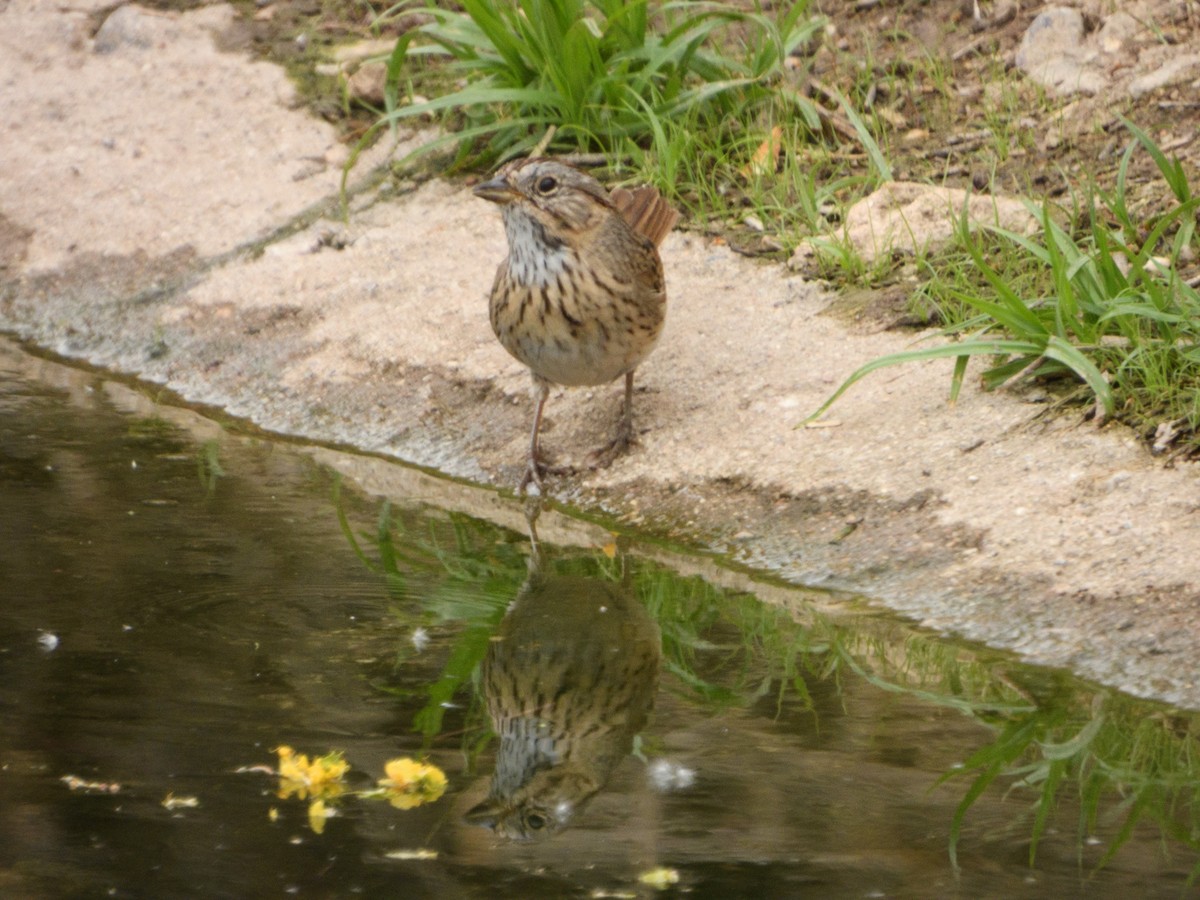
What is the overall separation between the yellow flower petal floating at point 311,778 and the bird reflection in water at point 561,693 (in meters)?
0.30

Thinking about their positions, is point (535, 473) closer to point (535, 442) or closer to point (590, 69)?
point (535, 442)

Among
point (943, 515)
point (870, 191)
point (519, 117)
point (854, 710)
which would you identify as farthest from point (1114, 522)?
point (519, 117)

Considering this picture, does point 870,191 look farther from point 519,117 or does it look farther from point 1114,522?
point 1114,522

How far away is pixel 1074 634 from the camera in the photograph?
3.98 m

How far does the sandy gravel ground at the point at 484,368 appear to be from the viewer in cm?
429

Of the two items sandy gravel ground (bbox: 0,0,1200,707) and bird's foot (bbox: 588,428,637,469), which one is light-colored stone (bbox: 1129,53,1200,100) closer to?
sandy gravel ground (bbox: 0,0,1200,707)

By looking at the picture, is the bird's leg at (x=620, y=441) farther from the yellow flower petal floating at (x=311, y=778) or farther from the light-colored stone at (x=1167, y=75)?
the light-colored stone at (x=1167, y=75)

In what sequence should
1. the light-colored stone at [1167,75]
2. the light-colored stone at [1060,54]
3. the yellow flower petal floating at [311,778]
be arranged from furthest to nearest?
the light-colored stone at [1060,54] < the light-colored stone at [1167,75] < the yellow flower petal floating at [311,778]

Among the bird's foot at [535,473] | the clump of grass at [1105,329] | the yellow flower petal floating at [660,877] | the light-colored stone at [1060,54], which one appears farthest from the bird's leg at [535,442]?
the light-colored stone at [1060,54]

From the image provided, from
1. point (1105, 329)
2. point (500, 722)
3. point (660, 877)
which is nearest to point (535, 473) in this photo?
point (500, 722)

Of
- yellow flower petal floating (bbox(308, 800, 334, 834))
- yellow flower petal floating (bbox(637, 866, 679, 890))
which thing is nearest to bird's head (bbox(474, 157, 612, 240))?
yellow flower petal floating (bbox(308, 800, 334, 834))

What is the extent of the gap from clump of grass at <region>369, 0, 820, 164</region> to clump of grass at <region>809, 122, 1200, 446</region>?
179 cm

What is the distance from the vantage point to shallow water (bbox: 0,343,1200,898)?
10.2 ft

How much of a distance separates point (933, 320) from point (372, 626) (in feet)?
8.00
